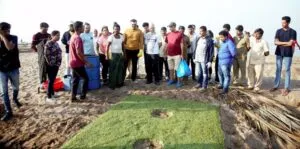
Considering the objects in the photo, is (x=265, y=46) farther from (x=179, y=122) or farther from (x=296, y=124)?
(x=179, y=122)

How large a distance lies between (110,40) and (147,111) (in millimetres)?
2956

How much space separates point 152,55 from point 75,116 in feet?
11.5

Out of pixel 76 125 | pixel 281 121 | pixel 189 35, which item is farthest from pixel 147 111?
pixel 189 35

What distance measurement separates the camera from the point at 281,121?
6402 millimetres

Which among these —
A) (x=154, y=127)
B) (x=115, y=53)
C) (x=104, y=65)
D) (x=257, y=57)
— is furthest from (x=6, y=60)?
(x=257, y=57)

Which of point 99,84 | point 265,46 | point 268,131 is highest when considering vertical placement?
point 265,46

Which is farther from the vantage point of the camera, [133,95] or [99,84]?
[99,84]

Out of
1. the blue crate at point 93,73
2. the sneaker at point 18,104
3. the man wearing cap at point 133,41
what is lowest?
the sneaker at point 18,104

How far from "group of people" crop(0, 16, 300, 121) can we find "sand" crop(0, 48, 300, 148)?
1.10ft

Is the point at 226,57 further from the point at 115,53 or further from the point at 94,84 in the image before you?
the point at 94,84

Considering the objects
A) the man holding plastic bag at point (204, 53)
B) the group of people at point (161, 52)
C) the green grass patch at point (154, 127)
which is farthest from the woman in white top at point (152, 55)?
the green grass patch at point (154, 127)

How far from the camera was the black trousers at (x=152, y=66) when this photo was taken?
362 inches

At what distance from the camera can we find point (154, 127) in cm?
574

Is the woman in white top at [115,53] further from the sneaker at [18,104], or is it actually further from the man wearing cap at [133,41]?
the sneaker at [18,104]
